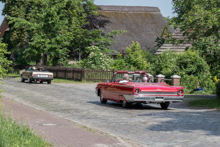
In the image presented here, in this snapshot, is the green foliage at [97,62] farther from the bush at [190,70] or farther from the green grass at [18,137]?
the green grass at [18,137]

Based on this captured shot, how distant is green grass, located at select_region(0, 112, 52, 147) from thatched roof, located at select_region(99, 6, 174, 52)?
55370mm

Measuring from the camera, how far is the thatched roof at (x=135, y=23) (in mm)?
66950

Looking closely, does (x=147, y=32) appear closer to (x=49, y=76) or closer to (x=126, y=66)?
(x=126, y=66)

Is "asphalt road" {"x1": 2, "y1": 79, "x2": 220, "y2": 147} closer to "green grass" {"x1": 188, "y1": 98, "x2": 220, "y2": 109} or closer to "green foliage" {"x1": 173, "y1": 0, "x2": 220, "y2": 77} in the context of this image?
"green grass" {"x1": 188, "y1": 98, "x2": 220, "y2": 109}

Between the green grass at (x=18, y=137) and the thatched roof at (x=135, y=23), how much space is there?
182ft

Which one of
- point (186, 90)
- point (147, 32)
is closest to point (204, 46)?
point (186, 90)

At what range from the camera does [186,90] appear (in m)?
26.5

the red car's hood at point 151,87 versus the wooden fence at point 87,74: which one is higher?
the wooden fence at point 87,74

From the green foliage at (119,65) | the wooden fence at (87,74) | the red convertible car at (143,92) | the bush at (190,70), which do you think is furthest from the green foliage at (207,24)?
the green foliage at (119,65)

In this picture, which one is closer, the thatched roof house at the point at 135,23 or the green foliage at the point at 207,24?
the green foliage at the point at 207,24

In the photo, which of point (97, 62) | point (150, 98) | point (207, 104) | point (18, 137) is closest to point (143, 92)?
point (150, 98)

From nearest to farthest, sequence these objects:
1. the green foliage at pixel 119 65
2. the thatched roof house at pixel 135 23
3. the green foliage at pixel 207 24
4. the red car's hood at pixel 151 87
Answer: the red car's hood at pixel 151 87
the green foliage at pixel 207 24
the green foliage at pixel 119 65
the thatched roof house at pixel 135 23

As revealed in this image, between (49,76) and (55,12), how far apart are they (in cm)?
1396

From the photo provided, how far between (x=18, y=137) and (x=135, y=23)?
64351mm
